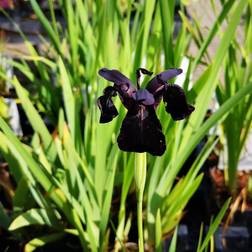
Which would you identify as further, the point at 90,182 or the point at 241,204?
the point at 241,204

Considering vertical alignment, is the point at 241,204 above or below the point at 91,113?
below

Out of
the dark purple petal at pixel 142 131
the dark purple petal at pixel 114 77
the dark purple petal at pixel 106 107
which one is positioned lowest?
the dark purple petal at pixel 142 131

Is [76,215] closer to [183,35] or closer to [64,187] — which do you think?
[64,187]

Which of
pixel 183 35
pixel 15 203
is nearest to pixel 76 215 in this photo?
pixel 15 203

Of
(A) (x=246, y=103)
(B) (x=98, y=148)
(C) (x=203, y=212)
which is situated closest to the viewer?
(B) (x=98, y=148)
